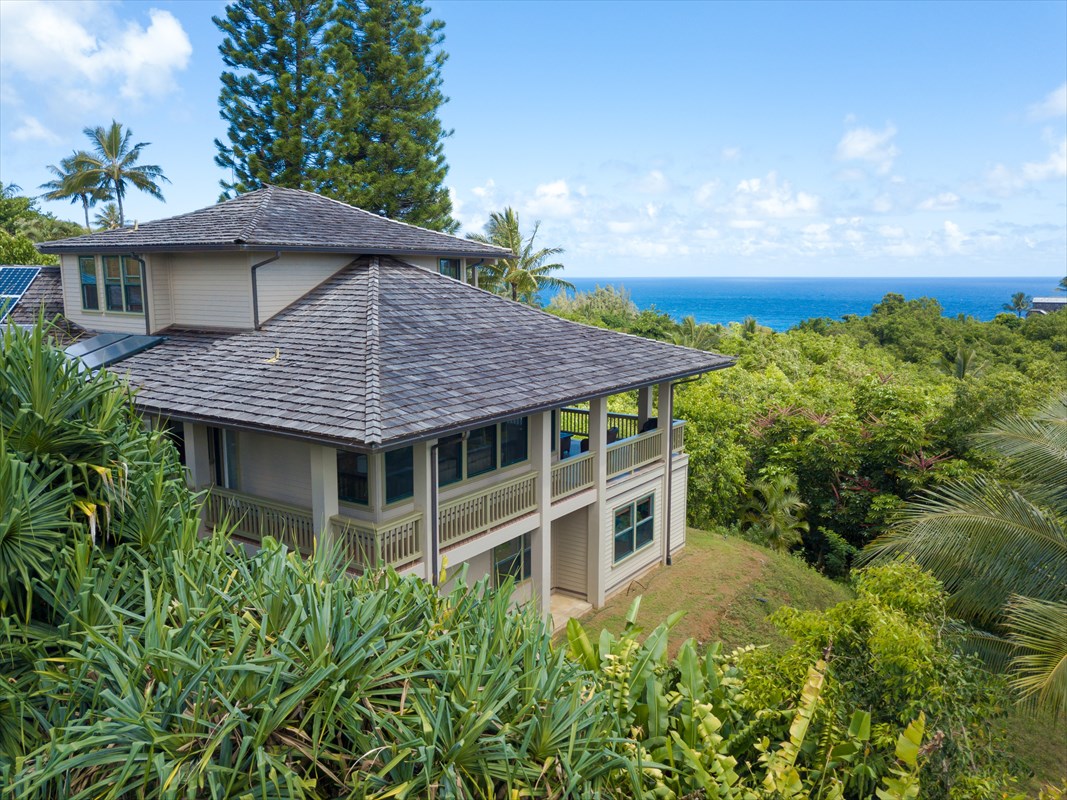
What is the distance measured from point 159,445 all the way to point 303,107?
3331cm

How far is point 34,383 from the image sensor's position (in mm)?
6988

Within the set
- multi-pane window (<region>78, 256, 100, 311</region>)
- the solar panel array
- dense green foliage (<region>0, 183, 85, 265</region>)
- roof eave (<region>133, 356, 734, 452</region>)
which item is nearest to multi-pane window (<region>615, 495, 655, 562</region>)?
roof eave (<region>133, 356, 734, 452</region>)

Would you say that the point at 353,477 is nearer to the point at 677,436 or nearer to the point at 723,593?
the point at 723,593

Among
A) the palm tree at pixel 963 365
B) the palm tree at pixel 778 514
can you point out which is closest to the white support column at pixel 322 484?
the palm tree at pixel 778 514

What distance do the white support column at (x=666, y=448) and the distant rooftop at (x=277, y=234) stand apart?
5.91 m

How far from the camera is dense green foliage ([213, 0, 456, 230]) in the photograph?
37844 millimetres

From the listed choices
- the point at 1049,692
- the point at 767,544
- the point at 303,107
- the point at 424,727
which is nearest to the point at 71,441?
the point at 424,727

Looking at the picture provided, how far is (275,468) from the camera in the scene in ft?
45.8

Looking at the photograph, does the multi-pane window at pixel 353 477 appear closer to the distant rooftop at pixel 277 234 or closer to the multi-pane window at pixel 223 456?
the multi-pane window at pixel 223 456

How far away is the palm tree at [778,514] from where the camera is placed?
24.8m

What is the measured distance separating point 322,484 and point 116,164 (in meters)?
53.6

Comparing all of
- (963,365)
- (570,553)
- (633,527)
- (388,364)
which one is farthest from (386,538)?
(963,365)

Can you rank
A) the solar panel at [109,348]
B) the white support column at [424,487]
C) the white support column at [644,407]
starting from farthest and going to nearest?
the white support column at [644,407], the solar panel at [109,348], the white support column at [424,487]

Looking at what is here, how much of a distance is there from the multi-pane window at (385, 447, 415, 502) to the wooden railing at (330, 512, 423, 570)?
2.53 feet
